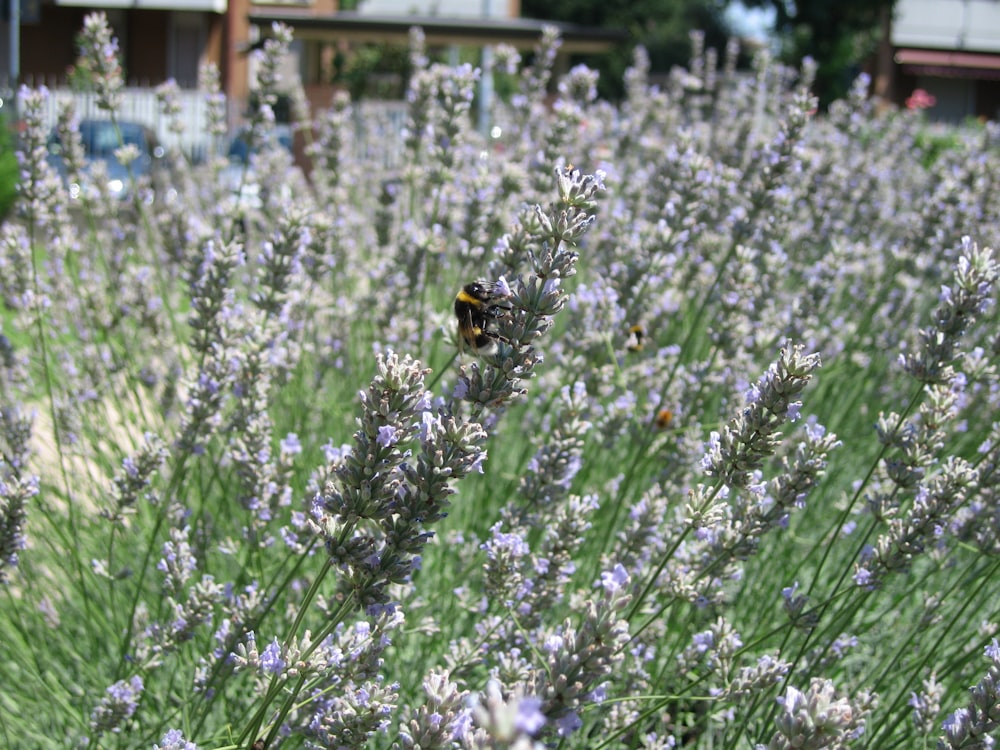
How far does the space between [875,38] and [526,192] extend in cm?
2823

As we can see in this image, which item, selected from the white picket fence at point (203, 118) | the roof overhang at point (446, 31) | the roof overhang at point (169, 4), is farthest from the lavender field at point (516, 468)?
the roof overhang at point (169, 4)

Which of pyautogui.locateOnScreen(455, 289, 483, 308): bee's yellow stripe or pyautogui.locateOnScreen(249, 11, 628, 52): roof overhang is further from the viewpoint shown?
pyautogui.locateOnScreen(249, 11, 628, 52): roof overhang

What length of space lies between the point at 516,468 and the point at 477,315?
60.4 inches

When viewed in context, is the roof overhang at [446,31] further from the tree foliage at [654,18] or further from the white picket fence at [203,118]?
the tree foliage at [654,18]

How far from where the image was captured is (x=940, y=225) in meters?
3.73

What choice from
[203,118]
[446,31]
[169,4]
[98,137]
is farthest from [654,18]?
[98,137]

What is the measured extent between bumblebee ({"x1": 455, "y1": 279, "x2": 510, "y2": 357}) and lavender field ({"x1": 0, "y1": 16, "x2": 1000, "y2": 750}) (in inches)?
3.0

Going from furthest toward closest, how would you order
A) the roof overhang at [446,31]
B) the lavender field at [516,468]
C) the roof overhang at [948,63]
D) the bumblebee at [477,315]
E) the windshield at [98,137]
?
the roof overhang at [948,63] < the roof overhang at [446,31] < the windshield at [98,137] < the bumblebee at [477,315] < the lavender field at [516,468]

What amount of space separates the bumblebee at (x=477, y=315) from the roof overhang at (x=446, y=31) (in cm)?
1680

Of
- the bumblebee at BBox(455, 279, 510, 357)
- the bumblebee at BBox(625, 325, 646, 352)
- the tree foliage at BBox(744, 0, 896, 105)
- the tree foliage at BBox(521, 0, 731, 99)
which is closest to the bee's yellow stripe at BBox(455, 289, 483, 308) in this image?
the bumblebee at BBox(455, 279, 510, 357)

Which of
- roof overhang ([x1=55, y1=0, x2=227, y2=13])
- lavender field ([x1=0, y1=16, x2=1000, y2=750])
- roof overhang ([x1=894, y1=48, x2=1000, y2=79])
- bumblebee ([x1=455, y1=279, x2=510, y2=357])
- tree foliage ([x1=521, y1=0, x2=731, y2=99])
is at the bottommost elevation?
lavender field ([x1=0, y1=16, x2=1000, y2=750])

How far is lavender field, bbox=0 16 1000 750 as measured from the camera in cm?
147

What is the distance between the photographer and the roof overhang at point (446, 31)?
18812mm

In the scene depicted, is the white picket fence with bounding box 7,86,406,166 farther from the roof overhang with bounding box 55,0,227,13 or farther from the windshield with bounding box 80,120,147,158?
the roof overhang with bounding box 55,0,227,13
